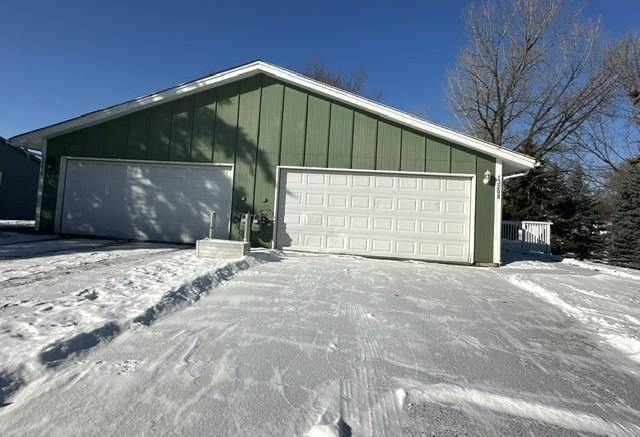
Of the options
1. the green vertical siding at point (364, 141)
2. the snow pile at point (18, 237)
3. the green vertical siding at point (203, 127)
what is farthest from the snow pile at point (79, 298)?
the green vertical siding at point (364, 141)

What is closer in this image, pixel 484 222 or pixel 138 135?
pixel 484 222

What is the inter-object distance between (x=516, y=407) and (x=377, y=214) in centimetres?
580

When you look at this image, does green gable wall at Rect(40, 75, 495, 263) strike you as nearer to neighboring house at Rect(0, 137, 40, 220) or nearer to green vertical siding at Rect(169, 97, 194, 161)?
green vertical siding at Rect(169, 97, 194, 161)

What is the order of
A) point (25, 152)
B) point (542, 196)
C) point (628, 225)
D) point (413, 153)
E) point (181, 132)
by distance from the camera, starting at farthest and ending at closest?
point (542, 196), point (25, 152), point (628, 225), point (181, 132), point (413, 153)

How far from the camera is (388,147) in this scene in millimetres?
7484

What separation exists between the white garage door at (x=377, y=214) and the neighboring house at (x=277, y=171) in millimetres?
23

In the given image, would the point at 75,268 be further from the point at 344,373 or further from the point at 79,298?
the point at 344,373

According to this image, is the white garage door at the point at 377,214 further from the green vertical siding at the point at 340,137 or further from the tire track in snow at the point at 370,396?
the tire track in snow at the point at 370,396

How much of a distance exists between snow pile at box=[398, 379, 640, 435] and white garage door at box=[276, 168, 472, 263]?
18.2ft

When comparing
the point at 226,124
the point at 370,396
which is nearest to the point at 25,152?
the point at 226,124

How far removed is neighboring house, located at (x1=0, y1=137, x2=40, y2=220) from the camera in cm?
1354

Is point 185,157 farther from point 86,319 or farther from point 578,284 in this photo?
point 578,284

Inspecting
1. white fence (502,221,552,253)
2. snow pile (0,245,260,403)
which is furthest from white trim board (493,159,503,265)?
white fence (502,221,552,253)

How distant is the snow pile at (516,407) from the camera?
5.31 ft
